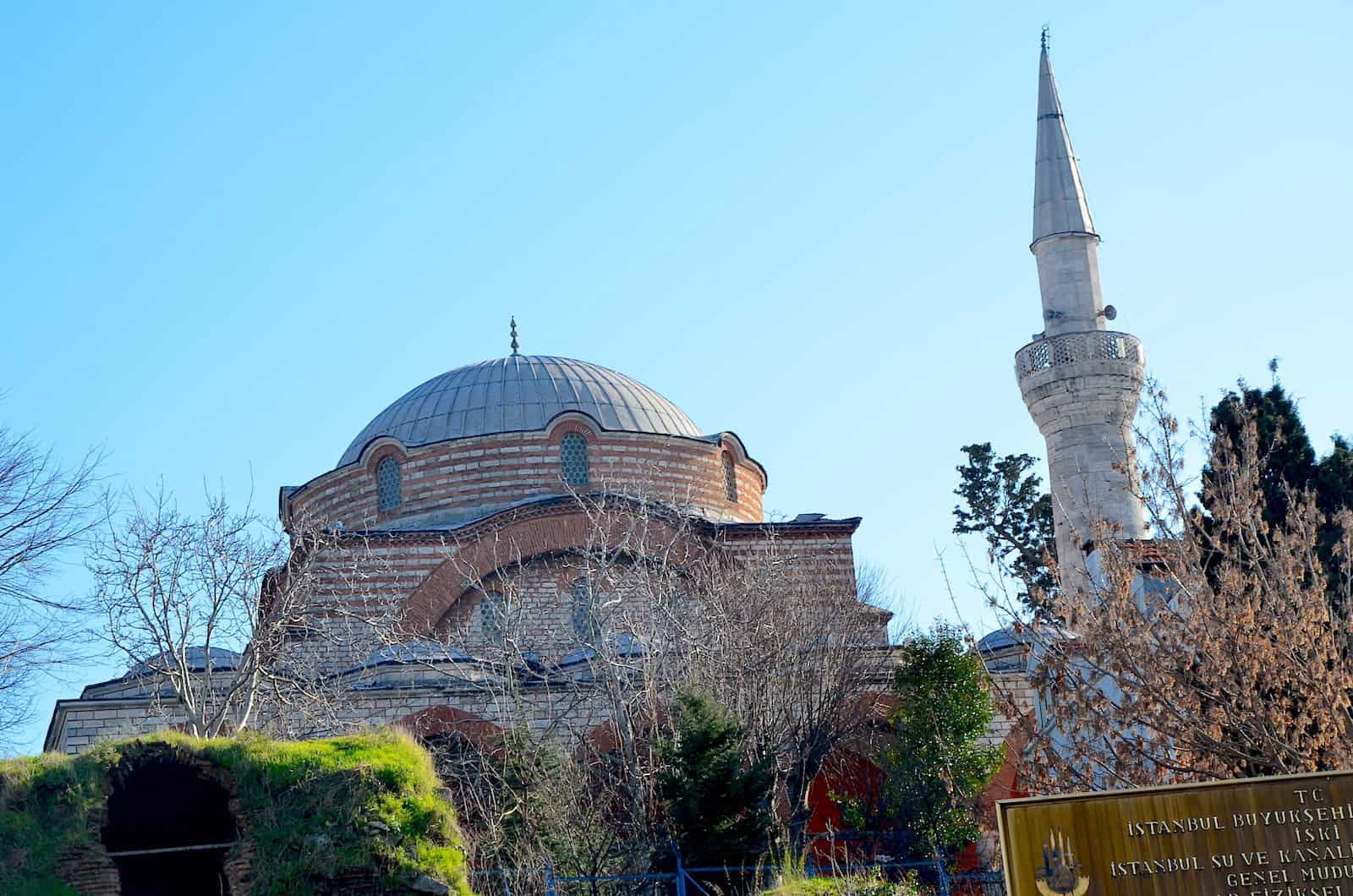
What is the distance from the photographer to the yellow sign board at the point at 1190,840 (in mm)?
7723

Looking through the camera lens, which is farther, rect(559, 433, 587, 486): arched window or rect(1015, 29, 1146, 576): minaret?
rect(559, 433, 587, 486): arched window

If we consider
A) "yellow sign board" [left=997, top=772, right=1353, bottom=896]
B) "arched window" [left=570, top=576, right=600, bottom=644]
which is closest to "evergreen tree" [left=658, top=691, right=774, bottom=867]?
"arched window" [left=570, top=576, right=600, bottom=644]

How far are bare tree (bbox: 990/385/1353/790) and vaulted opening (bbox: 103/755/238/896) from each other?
6.08 meters

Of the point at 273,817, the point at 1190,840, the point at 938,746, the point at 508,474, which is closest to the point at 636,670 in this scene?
the point at 938,746

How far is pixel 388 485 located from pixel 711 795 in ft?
44.7

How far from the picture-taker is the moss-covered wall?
39.5ft

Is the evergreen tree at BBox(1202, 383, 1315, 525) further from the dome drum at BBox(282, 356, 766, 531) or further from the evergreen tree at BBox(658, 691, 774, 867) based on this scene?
the dome drum at BBox(282, 356, 766, 531)

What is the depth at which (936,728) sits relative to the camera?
18438mm

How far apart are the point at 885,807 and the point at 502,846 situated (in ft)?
15.0

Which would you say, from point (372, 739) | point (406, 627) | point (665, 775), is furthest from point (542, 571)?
point (372, 739)

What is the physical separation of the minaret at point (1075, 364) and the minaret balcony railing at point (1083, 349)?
11mm

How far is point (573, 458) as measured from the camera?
26.4 m

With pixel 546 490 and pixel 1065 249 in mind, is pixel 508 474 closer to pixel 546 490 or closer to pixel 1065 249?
pixel 546 490

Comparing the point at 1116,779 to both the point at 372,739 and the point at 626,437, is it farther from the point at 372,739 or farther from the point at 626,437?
the point at 626,437
